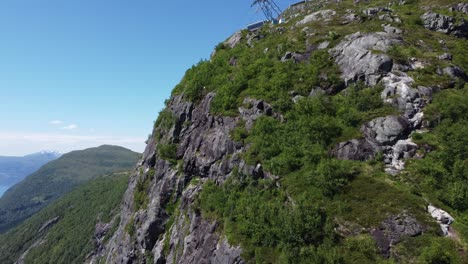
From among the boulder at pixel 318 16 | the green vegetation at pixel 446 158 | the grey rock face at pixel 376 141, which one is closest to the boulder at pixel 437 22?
the boulder at pixel 318 16

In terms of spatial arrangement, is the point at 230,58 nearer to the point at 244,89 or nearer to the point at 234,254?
the point at 244,89

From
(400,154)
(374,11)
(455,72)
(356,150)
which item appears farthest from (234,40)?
(400,154)

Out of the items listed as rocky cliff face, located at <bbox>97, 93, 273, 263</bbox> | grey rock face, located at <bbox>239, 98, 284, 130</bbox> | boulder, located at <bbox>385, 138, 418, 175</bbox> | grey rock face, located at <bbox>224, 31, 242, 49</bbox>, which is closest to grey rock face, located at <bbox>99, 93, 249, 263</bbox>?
rocky cliff face, located at <bbox>97, 93, 273, 263</bbox>

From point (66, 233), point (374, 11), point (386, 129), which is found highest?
point (374, 11)

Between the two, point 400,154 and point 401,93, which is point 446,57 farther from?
point 400,154

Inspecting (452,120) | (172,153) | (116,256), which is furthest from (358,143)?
(116,256)

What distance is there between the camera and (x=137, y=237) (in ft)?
143

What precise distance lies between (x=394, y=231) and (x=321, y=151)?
10226 mm

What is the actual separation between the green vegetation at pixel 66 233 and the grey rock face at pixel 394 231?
387 feet

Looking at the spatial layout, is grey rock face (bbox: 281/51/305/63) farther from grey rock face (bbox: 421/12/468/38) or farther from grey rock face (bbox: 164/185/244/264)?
grey rock face (bbox: 164/185/244/264)

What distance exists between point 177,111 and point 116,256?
28.0m

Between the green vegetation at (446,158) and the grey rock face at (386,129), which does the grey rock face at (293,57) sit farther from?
the green vegetation at (446,158)

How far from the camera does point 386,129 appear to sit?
Answer: 2884 cm

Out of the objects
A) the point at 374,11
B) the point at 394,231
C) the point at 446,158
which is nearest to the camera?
the point at 394,231
